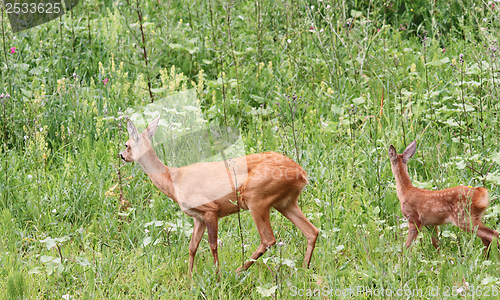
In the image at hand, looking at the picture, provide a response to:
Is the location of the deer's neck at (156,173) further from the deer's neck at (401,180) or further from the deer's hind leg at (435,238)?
the deer's hind leg at (435,238)

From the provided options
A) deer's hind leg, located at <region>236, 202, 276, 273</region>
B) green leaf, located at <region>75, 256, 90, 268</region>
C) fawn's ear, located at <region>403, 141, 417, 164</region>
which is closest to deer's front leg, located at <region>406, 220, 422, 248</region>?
fawn's ear, located at <region>403, 141, 417, 164</region>

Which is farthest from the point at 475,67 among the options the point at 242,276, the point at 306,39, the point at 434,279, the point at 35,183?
the point at 35,183

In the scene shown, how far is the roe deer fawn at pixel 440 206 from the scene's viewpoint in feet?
12.5

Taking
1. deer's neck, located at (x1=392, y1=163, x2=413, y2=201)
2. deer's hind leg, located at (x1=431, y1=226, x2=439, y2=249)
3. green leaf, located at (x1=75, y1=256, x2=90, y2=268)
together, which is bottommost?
deer's hind leg, located at (x1=431, y1=226, x2=439, y2=249)

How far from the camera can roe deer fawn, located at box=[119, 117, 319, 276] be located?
4.00 meters

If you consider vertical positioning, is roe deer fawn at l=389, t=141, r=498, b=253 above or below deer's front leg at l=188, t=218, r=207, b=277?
above

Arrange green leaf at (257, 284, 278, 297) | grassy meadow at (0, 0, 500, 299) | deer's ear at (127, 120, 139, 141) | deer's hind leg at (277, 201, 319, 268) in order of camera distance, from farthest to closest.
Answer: deer's hind leg at (277, 201, 319, 268), deer's ear at (127, 120, 139, 141), grassy meadow at (0, 0, 500, 299), green leaf at (257, 284, 278, 297)

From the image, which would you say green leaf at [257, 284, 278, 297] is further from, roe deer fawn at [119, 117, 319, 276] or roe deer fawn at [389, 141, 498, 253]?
roe deer fawn at [389, 141, 498, 253]

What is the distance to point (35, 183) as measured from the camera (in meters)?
5.18

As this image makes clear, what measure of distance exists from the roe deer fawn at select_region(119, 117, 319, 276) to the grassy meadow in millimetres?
181

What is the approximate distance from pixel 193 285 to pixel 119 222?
3.86 feet

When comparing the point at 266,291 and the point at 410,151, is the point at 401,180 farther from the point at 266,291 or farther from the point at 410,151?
the point at 266,291

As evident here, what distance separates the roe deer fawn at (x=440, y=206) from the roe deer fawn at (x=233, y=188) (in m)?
0.71

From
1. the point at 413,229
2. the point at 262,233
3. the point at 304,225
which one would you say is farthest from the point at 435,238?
the point at 262,233
